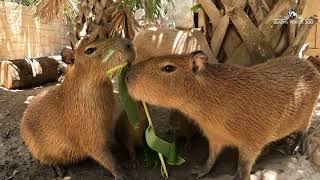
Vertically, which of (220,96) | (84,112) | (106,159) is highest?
(220,96)

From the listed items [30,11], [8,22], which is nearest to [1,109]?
[8,22]

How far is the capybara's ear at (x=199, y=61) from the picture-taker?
2066mm

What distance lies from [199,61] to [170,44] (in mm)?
779

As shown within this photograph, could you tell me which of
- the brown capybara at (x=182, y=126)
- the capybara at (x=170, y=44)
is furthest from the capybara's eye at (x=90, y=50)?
the brown capybara at (x=182, y=126)

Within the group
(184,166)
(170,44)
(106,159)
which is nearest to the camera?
(106,159)

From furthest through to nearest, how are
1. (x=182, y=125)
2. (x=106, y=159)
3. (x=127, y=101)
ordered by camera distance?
(x=182, y=125) → (x=106, y=159) → (x=127, y=101)

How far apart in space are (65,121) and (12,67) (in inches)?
125

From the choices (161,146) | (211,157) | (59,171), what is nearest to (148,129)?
(161,146)

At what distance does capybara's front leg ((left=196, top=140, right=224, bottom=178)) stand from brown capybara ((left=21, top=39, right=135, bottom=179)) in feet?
1.54

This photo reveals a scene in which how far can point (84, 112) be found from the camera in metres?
2.25

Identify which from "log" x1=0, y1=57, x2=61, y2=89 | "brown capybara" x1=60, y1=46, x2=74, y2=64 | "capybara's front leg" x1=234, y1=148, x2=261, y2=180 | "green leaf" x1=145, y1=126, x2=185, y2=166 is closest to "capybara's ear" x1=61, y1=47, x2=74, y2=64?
"brown capybara" x1=60, y1=46, x2=74, y2=64

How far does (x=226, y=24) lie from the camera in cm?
262

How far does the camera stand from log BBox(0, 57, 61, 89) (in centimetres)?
504

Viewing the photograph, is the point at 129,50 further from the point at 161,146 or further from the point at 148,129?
the point at 161,146
